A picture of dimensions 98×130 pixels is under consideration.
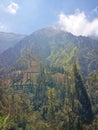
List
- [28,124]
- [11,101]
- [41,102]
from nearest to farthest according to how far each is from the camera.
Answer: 1. [28,124]
2. [11,101]
3. [41,102]

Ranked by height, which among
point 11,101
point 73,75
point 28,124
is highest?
point 73,75

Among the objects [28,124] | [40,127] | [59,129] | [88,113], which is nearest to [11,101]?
[28,124]

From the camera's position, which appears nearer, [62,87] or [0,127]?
[0,127]

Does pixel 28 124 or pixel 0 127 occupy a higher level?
pixel 0 127

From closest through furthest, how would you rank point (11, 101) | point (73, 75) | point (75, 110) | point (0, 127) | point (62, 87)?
point (0, 127), point (75, 110), point (73, 75), point (11, 101), point (62, 87)

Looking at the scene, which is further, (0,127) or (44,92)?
(44,92)

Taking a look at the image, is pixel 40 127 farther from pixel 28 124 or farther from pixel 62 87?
pixel 62 87

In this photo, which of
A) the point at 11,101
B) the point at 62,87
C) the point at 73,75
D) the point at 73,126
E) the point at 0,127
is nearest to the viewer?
the point at 0,127

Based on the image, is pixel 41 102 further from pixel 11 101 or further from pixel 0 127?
pixel 0 127

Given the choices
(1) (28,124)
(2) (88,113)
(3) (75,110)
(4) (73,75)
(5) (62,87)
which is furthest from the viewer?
(5) (62,87)

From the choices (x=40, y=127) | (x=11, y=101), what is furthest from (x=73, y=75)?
(x=11, y=101)
